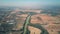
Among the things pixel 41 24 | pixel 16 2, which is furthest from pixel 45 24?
pixel 16 2

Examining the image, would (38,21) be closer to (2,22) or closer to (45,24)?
(45,24)

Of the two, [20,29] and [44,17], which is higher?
[44,17]

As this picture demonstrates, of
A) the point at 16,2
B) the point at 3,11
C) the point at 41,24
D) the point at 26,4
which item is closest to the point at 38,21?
the point at 41,24

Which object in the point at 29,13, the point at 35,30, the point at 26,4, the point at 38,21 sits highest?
the point at 26,4

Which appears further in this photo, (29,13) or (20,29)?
(29,13)

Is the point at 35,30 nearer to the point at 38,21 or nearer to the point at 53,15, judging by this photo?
the point at 38,21

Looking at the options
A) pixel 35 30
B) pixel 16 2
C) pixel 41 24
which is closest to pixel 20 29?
pixel 35 30

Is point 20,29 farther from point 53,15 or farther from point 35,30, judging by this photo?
point 53,15

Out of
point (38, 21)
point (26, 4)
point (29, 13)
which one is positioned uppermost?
point (26, 4)

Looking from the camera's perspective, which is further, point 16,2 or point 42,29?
point 16,2

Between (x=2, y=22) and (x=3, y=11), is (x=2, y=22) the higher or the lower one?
the lower one
